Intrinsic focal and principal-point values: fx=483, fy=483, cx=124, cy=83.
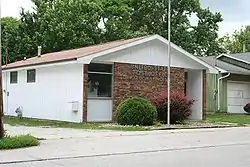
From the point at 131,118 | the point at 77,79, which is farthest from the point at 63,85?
the point at 131,118

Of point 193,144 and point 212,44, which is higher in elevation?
point 212,44

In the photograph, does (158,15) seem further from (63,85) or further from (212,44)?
(63,85)

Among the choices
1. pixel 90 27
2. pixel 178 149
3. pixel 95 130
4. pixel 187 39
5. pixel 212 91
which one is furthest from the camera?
pixel 187 39

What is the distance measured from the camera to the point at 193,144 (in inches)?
568

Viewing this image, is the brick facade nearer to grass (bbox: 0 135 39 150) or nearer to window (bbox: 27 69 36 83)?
window (bbox: 27 69 36 83)

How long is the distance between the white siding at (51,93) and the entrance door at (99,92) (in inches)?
27.6

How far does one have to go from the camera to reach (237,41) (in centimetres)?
7062

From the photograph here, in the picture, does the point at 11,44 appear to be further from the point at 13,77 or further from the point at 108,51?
the point at 108,51

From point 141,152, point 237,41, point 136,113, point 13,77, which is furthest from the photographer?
point 237,41

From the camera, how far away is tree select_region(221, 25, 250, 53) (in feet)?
224

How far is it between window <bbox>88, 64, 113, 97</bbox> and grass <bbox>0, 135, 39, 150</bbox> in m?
9.29

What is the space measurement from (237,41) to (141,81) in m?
49.6

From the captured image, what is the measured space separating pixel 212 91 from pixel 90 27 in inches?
522

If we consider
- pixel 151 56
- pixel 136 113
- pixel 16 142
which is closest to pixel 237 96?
pixel 151 56
